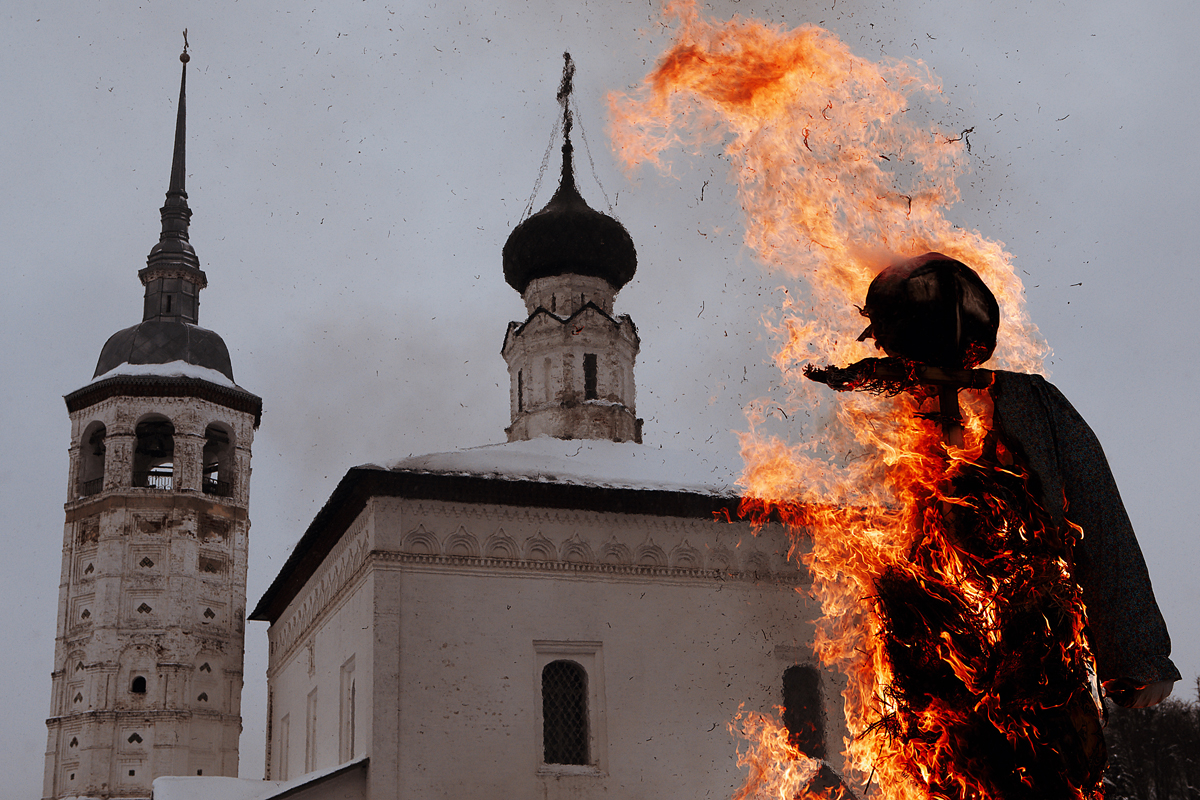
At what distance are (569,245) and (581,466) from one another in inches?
179

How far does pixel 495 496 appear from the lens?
513 inches

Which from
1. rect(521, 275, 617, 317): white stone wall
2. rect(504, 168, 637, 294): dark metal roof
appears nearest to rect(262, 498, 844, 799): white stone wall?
rect(521, 275, 617, 317): white stone wall

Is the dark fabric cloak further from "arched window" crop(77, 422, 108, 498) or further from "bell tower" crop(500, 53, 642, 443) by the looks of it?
"arched window" crop(77, 422, 108, 498)

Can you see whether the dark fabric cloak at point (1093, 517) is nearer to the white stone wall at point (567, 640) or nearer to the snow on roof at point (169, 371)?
the white stone wall at point (567, 640)

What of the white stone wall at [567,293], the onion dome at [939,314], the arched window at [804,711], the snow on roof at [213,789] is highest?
the white stone wall at [567,293]

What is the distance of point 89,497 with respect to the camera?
22.8 meters

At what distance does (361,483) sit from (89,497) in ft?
41.8

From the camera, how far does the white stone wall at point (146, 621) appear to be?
21375mm

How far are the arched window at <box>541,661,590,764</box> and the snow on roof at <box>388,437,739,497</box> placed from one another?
216 cm

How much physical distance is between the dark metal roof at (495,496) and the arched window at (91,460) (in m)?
10.7

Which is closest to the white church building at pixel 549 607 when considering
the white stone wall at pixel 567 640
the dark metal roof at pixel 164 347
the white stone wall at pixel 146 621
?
the white stone wall at pixel 567 640

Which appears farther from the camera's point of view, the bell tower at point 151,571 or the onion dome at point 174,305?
the onion dome at point 174,305

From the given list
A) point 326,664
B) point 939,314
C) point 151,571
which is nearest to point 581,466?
point 326,664

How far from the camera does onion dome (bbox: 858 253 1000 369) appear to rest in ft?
17.8
